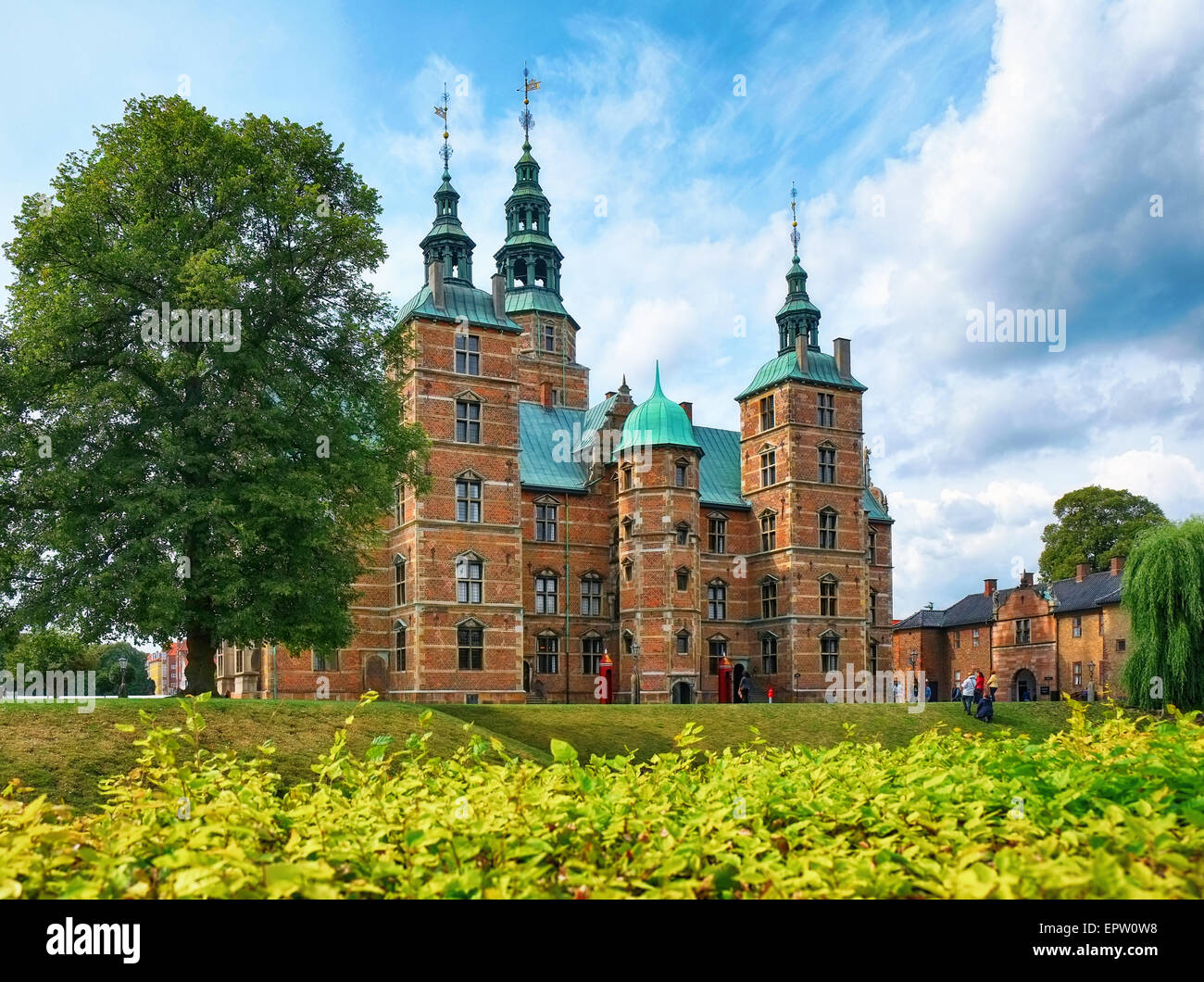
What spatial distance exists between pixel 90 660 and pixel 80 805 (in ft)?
191

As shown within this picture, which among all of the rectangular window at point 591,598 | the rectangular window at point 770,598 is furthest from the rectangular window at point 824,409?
the rectangular window at point 591,598

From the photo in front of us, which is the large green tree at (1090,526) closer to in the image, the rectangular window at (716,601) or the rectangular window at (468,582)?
the rectangular window at (716,601)

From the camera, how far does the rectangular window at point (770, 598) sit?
152ft

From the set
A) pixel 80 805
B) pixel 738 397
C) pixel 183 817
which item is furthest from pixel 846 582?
pixel 183 817

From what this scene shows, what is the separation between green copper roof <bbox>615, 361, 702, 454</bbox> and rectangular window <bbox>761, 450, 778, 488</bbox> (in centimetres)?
620

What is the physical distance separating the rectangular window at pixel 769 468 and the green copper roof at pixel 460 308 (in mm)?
15177

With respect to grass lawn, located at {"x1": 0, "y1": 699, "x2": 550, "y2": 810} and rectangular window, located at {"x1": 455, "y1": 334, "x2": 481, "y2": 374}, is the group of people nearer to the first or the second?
grass lawn, located at {"x1": 0, "y1": 699, "x2": 550, "y2": 810}

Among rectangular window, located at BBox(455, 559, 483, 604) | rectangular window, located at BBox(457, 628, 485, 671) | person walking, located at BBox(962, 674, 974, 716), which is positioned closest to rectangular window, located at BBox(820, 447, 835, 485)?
person walking, located at BBox(962, 674, 974, 716)

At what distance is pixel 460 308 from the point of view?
3728 centimetres

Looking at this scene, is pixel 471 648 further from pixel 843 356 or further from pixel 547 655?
pixel 843 356

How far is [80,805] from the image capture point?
14.0 meters

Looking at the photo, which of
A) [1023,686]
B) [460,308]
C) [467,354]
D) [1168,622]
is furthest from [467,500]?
[1023,686]

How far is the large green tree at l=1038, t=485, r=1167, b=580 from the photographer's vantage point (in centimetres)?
6125
